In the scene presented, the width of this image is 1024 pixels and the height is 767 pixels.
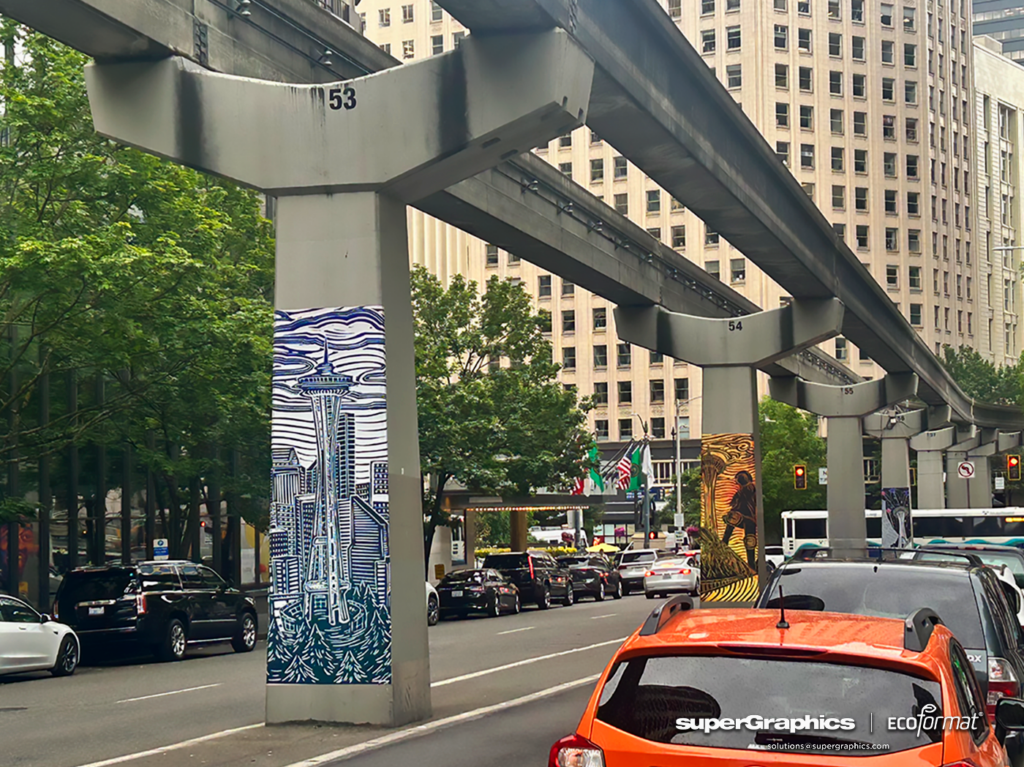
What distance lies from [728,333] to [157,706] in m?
20.8

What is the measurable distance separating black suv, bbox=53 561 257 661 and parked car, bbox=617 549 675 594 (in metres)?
29.0

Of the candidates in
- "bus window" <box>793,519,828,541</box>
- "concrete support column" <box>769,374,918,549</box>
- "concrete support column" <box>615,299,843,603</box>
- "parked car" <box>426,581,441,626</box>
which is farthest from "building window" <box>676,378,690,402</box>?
"concrete support column" <box>615,299,843,603</box>

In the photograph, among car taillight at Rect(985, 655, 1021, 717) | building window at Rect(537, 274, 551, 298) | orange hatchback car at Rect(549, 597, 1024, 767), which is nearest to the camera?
orange hatchback car at Rect(549, 597, 1024, 767)

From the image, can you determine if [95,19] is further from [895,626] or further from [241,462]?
[241,462]

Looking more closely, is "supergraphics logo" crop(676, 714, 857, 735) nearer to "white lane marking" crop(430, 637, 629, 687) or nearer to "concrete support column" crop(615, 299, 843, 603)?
"white lane marking" crop(430, 637, 629, 687)

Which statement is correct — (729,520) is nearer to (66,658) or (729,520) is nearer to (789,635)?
(66,658)

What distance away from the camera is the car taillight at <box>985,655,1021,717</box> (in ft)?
30.9

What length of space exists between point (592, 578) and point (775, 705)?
45.0m

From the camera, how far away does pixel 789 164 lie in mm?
105688

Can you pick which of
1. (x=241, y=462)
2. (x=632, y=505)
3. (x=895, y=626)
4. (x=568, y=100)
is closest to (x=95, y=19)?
(x=568, y=100)

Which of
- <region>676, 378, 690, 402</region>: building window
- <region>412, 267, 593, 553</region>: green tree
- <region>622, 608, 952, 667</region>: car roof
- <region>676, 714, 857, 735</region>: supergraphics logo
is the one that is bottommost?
<region>676, 714, 857, 735</region>: supergraphics logo

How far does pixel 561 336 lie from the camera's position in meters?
111

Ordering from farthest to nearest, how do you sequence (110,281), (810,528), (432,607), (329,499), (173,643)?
(810,528)
(432,607)
(173,643)
(110,281)
(329,499)

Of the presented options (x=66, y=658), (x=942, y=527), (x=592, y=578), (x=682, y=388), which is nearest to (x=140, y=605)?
(x=66, y=658)
